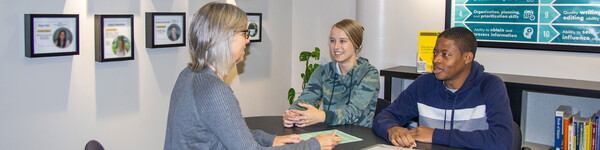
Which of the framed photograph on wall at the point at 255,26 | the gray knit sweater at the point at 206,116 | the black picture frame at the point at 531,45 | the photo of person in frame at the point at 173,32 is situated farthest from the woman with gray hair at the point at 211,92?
the framed photograph on wall at the point at 255,26

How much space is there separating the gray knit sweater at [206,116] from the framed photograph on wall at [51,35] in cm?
153

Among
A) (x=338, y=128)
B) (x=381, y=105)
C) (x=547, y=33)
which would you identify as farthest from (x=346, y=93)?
(x=547, y=33)

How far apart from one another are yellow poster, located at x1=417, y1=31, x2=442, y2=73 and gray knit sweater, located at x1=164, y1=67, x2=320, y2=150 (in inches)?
84.8

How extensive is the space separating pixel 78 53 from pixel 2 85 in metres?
0.44

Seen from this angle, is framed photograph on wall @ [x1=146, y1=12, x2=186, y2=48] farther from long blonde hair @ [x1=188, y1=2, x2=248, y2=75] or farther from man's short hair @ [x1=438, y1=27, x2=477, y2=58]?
man's short hair @ [x1=438, y1=27, x2=477, y2=58]

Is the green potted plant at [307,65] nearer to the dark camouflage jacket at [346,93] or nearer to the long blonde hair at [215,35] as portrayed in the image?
the dark camouflage jacket at [346,93]

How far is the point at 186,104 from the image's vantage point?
2.03 m

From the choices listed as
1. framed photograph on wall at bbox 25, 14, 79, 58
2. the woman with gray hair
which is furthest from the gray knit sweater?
framed photograph on wall at bbox 25, 14, 79, 58

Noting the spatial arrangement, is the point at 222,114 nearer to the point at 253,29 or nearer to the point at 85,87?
the point at 85,87

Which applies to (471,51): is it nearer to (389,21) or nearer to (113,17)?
(389,21)

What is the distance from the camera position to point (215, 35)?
2072mm

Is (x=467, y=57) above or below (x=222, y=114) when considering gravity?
above

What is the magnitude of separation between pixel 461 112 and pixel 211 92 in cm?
122

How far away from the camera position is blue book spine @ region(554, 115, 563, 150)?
11.4 feet
